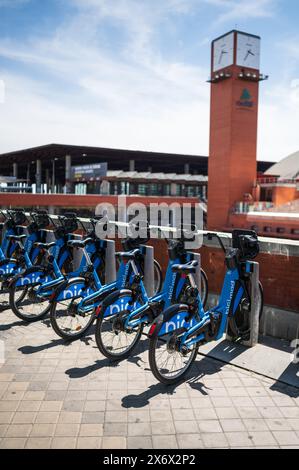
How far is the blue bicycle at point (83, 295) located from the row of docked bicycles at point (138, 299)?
0.01m

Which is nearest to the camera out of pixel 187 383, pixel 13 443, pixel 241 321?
pixel 13 443

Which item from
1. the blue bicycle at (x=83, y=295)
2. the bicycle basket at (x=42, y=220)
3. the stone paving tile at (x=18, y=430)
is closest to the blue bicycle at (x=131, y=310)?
the blue bicycle at (x=83, y=295)

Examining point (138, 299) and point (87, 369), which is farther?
point (138, 299)

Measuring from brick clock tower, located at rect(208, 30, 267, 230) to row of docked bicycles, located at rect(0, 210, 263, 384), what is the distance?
39.4 metres

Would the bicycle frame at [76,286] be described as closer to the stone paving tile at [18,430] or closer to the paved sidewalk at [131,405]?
the paved sidewalk at [131,405]

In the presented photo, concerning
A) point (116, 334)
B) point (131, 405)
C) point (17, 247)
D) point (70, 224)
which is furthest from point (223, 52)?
point (131, 405)

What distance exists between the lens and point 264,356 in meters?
4.86

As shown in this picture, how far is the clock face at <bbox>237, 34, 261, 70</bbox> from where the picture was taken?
44156mm

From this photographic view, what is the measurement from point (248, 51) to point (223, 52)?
2714 millimetres

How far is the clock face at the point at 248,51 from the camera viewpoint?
1738 inches

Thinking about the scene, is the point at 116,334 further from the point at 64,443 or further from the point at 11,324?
the point at 11,324

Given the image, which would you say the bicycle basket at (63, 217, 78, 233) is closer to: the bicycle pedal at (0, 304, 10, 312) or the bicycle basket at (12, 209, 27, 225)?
the bicycle pedal at (0, 304, 10, 312)

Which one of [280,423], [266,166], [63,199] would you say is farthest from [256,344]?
[266,166]

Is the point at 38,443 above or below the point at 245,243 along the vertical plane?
below
